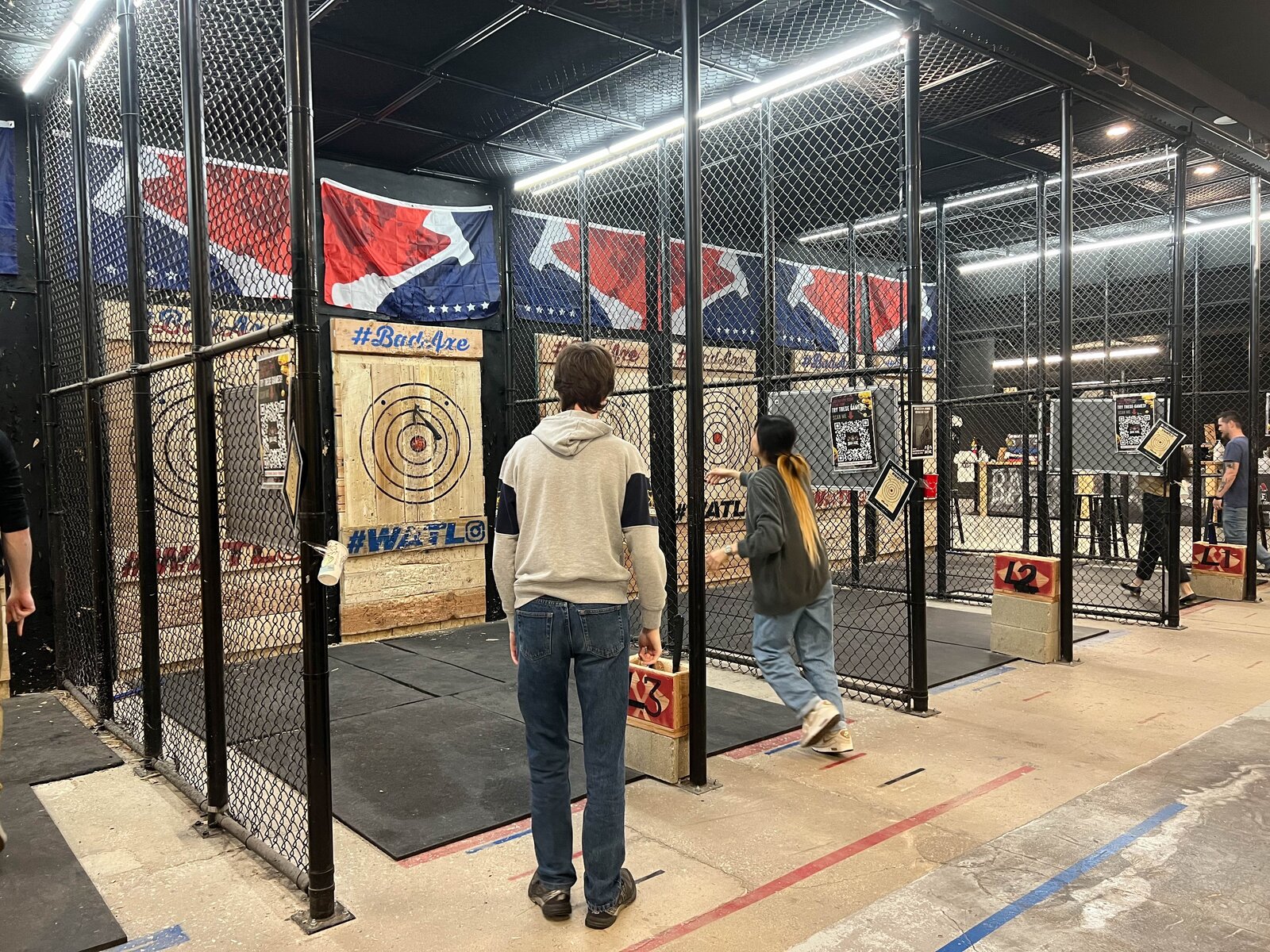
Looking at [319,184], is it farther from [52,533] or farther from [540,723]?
[540,723]

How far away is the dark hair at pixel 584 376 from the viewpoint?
7.97 ft

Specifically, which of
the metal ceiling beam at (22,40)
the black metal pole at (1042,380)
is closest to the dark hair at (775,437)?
the black metal pole at (1042,380)

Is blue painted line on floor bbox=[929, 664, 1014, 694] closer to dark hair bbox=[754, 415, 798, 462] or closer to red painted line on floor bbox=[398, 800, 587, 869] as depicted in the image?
dark hair bbox=[754, 415, 798, 462]

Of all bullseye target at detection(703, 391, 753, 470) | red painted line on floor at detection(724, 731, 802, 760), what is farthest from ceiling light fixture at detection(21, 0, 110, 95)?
bullseye target at detection(703, 391, 753, 470)

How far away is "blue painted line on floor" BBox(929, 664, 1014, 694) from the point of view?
16.0ft

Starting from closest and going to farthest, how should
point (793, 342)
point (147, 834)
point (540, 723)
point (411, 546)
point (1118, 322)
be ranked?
point (540, 723) < point (147, 834) < point (411, 546) < point (793, 342) < point (1118, 322)

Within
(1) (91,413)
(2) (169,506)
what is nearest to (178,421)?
(2) (169,506)

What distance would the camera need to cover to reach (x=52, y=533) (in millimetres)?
4820

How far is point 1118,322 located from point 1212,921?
12.1 m

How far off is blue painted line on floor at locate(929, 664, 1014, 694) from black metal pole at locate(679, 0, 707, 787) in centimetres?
195

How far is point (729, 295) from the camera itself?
26.6 feet

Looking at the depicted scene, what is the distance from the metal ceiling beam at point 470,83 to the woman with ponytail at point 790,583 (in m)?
2.77

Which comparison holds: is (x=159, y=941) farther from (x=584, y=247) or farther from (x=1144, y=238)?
(x=1144, y=238)

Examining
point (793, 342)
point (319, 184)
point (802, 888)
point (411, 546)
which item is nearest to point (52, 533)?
point (411, 546)
